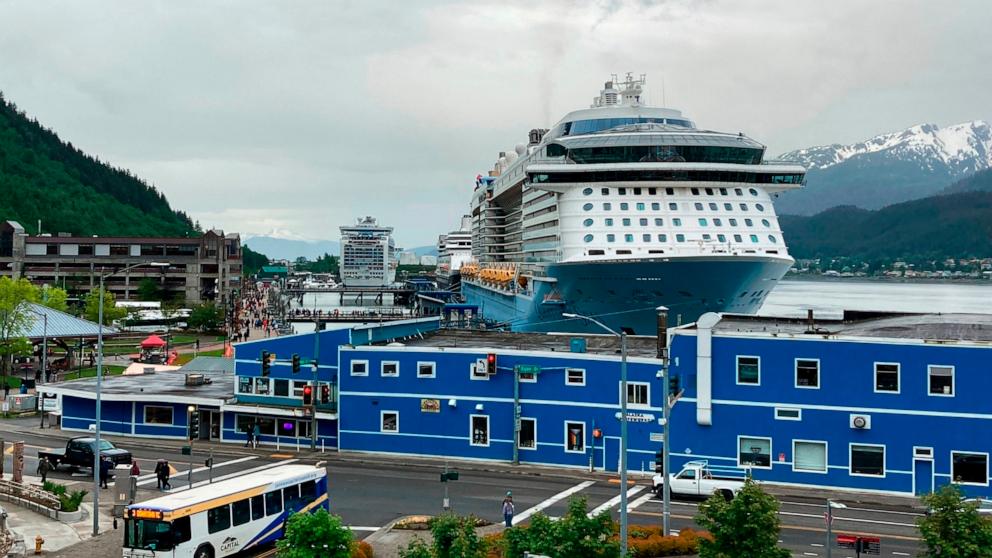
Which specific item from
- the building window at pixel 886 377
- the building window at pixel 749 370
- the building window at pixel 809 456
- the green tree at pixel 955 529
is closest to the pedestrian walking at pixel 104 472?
the building window at pixel 749 370

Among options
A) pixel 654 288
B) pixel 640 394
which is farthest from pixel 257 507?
pixel 654 288

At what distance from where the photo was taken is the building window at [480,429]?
116ft

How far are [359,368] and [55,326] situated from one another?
41911mm

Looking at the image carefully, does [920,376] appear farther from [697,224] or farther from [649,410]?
[697,224]

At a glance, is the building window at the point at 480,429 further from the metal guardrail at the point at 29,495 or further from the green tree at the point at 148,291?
the green tree at the point at 148,291

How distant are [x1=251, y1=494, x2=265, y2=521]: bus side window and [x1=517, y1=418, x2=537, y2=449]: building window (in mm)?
13855

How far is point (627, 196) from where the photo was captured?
57.4 metres

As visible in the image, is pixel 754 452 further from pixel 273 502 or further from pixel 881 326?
pixel 273 502

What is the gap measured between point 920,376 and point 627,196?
2942 cm

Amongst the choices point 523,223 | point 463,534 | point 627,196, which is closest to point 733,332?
point 463,534

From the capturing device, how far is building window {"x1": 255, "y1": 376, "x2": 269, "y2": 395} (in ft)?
130

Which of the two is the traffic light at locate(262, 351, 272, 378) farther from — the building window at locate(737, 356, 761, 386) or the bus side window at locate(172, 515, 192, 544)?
the building window at locate(737, 356, 761, 386)

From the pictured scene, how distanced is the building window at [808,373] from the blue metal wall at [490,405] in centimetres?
486

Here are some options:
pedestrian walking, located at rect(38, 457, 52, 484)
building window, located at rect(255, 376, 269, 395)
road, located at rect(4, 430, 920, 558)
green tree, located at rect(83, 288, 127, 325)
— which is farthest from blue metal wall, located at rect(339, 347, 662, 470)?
green tree, located at rect(83, 288, 127, 325)
